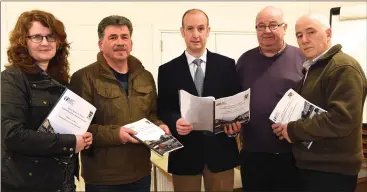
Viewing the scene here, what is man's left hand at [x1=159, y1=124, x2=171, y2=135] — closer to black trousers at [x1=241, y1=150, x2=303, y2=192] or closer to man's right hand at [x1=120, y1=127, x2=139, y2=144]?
man's right hand at [x1=120, y1=127, x2=139, y2=144]

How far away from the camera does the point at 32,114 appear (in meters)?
1.56

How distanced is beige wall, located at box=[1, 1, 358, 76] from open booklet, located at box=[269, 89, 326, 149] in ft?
7.10

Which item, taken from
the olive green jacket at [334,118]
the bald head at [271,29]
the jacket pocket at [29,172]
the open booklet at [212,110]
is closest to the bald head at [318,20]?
the olive green jacket at [334,118]

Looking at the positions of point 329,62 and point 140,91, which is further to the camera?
point 140,91

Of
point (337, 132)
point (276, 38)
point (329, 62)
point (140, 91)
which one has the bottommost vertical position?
point (337, 132)

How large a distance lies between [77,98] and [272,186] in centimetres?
141

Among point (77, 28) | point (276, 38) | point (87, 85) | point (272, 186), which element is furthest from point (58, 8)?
point (272, 186)

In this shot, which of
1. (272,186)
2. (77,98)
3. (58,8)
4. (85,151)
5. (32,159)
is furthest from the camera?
(58,8)

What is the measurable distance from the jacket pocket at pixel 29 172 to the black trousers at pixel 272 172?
1291mm

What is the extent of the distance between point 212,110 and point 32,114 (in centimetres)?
98

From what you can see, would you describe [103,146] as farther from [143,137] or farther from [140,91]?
[140,91]

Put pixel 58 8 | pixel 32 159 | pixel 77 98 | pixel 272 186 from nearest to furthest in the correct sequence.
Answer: pixel 32 159 → pixel 77 98 → pixel 272 186 → pixel 58 8

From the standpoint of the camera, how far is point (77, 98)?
167 centimetres

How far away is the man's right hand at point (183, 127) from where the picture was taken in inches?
77.9
